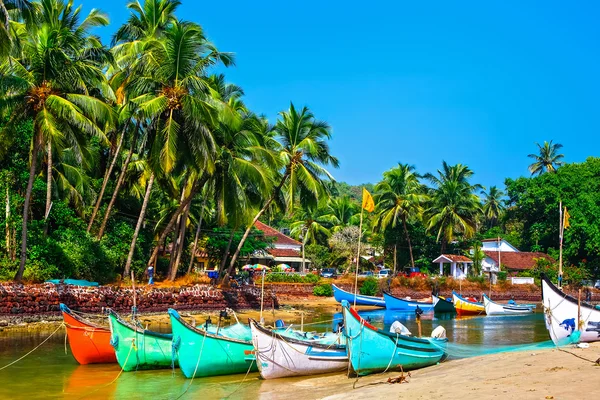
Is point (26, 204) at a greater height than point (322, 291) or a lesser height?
greater

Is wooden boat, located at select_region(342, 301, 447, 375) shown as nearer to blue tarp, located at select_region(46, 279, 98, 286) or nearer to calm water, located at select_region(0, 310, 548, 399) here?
calm water, located at select_region(0, 310, 548, 399)

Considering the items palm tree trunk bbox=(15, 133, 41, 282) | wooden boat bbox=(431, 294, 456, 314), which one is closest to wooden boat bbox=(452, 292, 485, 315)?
wooden boat bbox=(431, 294, 456, 314)

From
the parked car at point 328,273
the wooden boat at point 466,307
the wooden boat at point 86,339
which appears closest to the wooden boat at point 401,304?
the wooden boat at point 466,307

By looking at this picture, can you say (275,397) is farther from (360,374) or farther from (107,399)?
(107,399)

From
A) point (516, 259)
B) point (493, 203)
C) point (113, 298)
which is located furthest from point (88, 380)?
point (493, 203)

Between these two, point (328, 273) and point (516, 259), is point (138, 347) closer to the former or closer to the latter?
point (328, 273)

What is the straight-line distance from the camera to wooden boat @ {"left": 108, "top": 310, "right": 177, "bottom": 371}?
17531 millimetres

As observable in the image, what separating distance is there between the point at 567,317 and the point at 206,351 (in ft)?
38.5

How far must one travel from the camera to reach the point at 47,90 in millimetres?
25469

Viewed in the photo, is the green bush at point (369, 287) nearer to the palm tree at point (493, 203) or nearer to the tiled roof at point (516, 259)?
the tiled roof at point (516, 259)

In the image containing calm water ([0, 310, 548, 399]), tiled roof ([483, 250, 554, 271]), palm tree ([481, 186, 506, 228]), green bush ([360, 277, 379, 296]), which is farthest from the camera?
palm tree ([481, 186, 506, 228])

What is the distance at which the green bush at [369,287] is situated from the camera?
4909 cm

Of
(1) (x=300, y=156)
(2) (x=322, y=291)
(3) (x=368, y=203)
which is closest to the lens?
(3) (x=368, y=203)

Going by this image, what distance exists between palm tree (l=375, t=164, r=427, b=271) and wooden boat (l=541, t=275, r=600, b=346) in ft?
117
